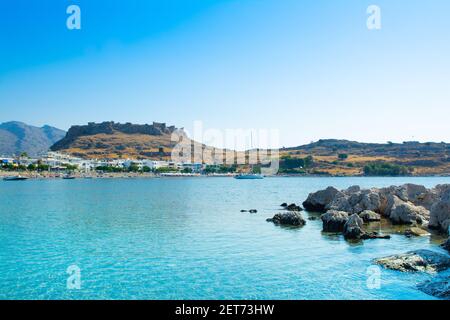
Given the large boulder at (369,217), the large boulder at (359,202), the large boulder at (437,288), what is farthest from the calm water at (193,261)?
the large boulder at (359,202)

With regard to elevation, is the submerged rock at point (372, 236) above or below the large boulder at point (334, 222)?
below

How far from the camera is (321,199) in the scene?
171 feet

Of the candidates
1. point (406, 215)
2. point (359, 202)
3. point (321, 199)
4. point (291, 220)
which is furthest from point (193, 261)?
point (321, 199)

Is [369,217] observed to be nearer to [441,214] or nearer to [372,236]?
[441,214]

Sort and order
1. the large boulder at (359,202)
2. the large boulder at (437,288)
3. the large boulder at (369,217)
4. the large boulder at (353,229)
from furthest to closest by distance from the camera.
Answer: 1. the large boulder at (359,202)
2. the large boulder at (369,217)
3. the large boulder at (353,229)
4. the large boulder at (437,288)

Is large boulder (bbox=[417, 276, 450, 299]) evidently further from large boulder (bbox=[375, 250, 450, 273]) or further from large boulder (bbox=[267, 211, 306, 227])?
large boulder (bbox=[267, 211, 306, 227])

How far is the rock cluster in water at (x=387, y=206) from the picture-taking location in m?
32.8

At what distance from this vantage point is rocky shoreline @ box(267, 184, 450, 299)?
798 inches

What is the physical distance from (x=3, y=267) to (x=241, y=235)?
52.3ft

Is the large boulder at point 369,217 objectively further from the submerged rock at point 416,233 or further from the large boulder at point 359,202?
the submerged rock at point 416,233
